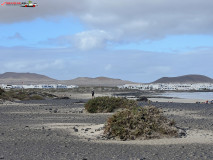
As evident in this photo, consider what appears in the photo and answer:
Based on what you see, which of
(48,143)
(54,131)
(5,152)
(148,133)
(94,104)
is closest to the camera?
(5,152)

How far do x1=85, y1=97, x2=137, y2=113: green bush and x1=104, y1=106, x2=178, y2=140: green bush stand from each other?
1204 cm

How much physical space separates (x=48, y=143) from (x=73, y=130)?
359cm

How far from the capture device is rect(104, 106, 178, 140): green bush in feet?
44.4

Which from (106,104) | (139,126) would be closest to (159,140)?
(139,126)

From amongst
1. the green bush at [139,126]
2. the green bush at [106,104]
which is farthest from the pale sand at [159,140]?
the green bush at [106,104]

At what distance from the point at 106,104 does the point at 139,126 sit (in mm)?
12956

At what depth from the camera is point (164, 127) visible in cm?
1373

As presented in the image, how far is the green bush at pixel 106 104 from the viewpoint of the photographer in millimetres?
26266

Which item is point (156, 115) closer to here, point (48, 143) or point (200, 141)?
point (200, 141)

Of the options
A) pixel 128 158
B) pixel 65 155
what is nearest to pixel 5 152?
pixel 65 155

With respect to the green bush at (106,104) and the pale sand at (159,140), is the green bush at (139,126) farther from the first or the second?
the green bush at (106,104)

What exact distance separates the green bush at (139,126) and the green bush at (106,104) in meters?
12.0

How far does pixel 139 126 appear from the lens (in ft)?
44.6

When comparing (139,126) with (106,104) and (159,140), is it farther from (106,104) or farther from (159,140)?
(106,104)
